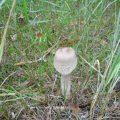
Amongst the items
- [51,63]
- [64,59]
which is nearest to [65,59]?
[64,59]

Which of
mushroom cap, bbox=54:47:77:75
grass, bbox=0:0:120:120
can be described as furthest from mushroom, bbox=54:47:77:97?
grass, bbox=0:0:120:120

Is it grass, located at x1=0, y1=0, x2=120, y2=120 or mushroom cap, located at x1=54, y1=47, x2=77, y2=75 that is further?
grass, located at x1=0, y1=0, x2=120, y2=120

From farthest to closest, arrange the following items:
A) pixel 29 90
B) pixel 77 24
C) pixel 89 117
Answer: pixel 77 24 < pixel 29 90 < pixel 89 117

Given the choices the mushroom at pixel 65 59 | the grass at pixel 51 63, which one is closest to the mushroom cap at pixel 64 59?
the mushroom at pixel 65 59

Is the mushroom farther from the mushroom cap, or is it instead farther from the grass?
the grass

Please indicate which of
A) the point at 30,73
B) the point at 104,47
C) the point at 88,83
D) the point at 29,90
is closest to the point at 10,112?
the point at 29,90

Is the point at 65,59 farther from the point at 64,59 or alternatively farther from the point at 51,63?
the point at 51,63

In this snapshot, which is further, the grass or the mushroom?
the grass

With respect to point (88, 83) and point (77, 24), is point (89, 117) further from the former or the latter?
point (77, 24)
